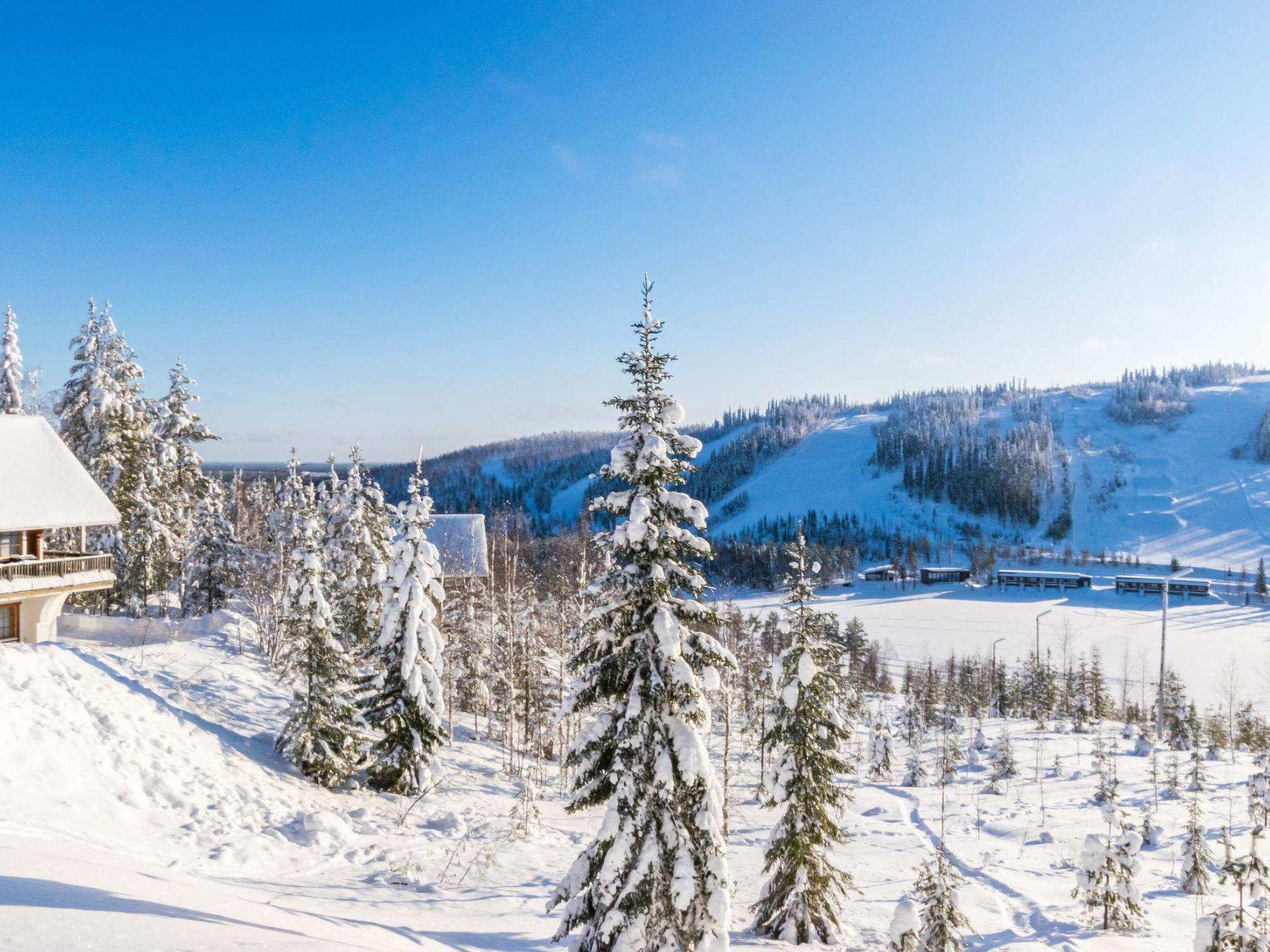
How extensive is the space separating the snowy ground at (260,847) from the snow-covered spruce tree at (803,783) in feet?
3.25

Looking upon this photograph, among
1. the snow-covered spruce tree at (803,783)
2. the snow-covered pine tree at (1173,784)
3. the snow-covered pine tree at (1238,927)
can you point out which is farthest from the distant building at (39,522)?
the snow-covered pine tree at (1173,784)

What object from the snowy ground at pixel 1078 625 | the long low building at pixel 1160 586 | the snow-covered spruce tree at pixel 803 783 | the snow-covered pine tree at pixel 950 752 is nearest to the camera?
the snow-covered spruce tree at pixel 803 783

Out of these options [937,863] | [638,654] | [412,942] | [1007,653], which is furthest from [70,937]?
[1007,653]

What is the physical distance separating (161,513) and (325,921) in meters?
33.1

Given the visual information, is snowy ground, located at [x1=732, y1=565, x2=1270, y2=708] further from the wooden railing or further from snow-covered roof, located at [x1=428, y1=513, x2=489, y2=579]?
the wooden railing

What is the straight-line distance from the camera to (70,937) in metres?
7.34

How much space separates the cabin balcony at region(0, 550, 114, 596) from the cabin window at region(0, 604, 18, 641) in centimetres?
166

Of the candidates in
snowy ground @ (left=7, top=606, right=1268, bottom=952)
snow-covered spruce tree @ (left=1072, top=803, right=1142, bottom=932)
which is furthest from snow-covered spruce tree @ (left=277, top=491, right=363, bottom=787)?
snow-covered spruce tree @ (left=1072, top=803, right=1142, bottom=932)

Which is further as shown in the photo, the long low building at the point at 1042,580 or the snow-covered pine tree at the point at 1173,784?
the long low building at the point at 1042,580

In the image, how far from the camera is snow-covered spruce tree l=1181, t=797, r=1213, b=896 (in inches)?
912

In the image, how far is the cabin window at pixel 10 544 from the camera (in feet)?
77.7

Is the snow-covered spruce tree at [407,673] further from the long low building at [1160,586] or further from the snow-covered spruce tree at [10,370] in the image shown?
the long low building at [1160,586]

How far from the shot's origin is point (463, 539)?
70.1 meters

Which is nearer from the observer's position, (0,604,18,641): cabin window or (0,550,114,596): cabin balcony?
(0,550,114,596): cabin balcony
